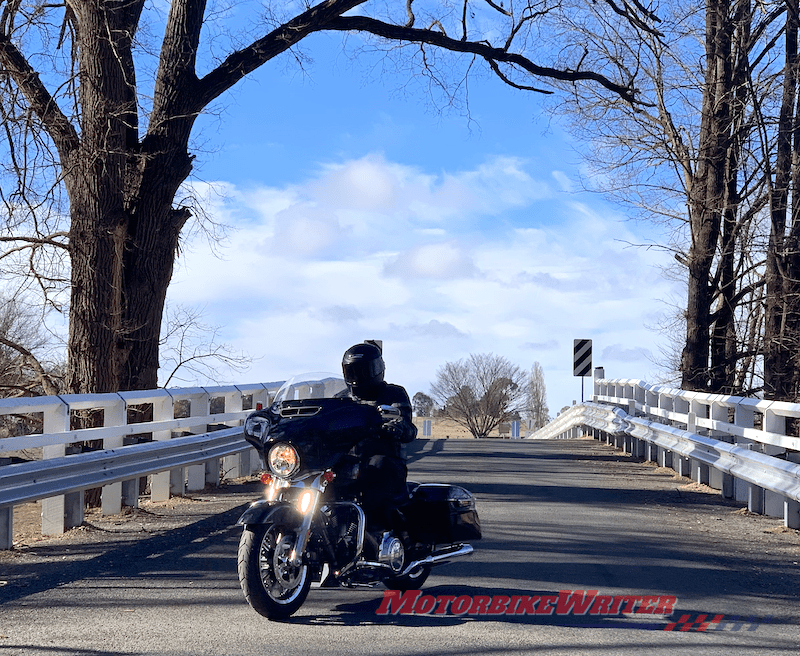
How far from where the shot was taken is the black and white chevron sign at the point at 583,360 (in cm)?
2653

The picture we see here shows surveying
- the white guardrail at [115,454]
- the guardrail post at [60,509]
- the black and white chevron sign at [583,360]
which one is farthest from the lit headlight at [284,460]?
the black and white chevron sign at [583,360]

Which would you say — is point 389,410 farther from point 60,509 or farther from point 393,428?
point 60,509

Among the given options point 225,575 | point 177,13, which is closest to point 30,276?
point 177,13

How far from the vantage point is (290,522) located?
583 centimetres

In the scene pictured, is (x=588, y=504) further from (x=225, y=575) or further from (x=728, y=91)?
(x=728, y=91)

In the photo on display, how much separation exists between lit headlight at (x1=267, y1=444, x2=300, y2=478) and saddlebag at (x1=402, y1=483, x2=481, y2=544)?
1193 millimetres

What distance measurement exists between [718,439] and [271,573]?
9043 mm

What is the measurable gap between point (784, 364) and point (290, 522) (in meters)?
16.5

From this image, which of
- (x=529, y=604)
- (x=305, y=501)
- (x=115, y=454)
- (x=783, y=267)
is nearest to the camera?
(x=305, y=501)

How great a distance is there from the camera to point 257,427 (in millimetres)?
6160

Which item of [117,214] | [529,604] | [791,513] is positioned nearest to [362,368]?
[529,604]

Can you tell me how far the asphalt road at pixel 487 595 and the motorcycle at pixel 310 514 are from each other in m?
0.26

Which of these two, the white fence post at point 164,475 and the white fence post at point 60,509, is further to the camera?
the white fence post at point 164,475

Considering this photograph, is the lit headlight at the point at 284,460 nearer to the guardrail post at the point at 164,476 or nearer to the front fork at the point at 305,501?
the front fork at the point at 305,501
